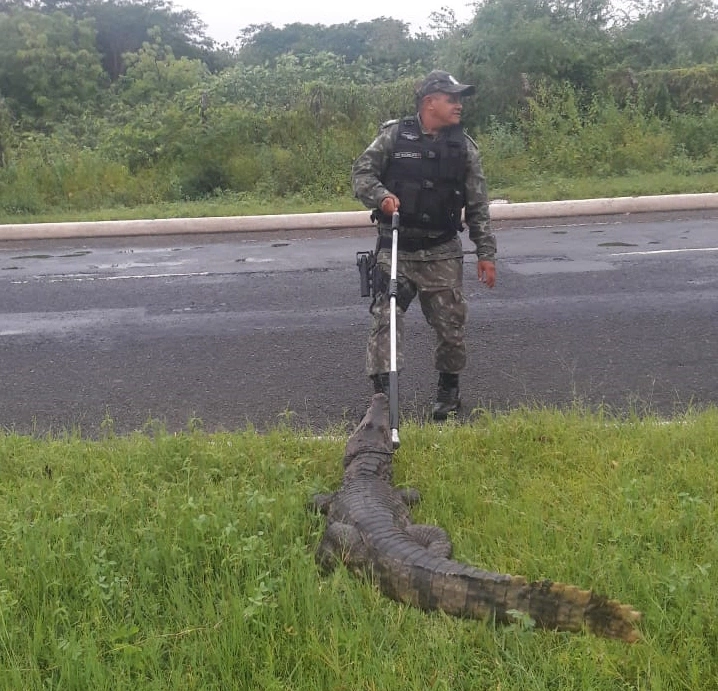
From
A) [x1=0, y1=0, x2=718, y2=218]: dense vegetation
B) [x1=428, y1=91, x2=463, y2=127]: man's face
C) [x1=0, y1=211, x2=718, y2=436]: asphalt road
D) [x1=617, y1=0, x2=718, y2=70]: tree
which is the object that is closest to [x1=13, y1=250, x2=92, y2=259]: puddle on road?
[x1=0, y1=211, x2=718, y2=436]: asphalt road

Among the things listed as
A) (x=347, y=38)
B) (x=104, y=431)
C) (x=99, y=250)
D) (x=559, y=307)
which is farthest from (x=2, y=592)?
(x=347, y=38)

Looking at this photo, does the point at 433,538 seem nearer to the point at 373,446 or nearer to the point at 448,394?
the point at 373,446

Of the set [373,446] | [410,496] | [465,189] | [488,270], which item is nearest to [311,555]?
[410,496]

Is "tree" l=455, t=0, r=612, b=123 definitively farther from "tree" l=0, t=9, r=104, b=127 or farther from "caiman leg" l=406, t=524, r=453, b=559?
"caiman leg" l=406, t=524, r=453, b=559

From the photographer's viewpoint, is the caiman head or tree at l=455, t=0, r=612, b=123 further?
tree at l=455, t=0, r=612, b=123

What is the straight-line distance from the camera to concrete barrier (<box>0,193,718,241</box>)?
503 inches

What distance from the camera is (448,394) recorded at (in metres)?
5.25

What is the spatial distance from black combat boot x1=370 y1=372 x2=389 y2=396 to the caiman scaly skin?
1014mm

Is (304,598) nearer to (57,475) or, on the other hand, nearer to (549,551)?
(549,551)

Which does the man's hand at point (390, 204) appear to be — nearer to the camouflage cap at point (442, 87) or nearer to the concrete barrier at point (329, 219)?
the camouflage cap at point (442, 87)

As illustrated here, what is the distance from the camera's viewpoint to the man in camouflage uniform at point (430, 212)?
16.3ft

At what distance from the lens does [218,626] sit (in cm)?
283

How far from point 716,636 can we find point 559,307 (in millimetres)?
4917

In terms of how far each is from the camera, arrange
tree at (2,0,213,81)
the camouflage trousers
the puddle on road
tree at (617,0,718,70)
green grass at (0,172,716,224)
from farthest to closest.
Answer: tree at (2,0,213,81), tree at (617,0,718,70), green grass at (0,172,716,224), the puddle on road, the camouflage trousers
